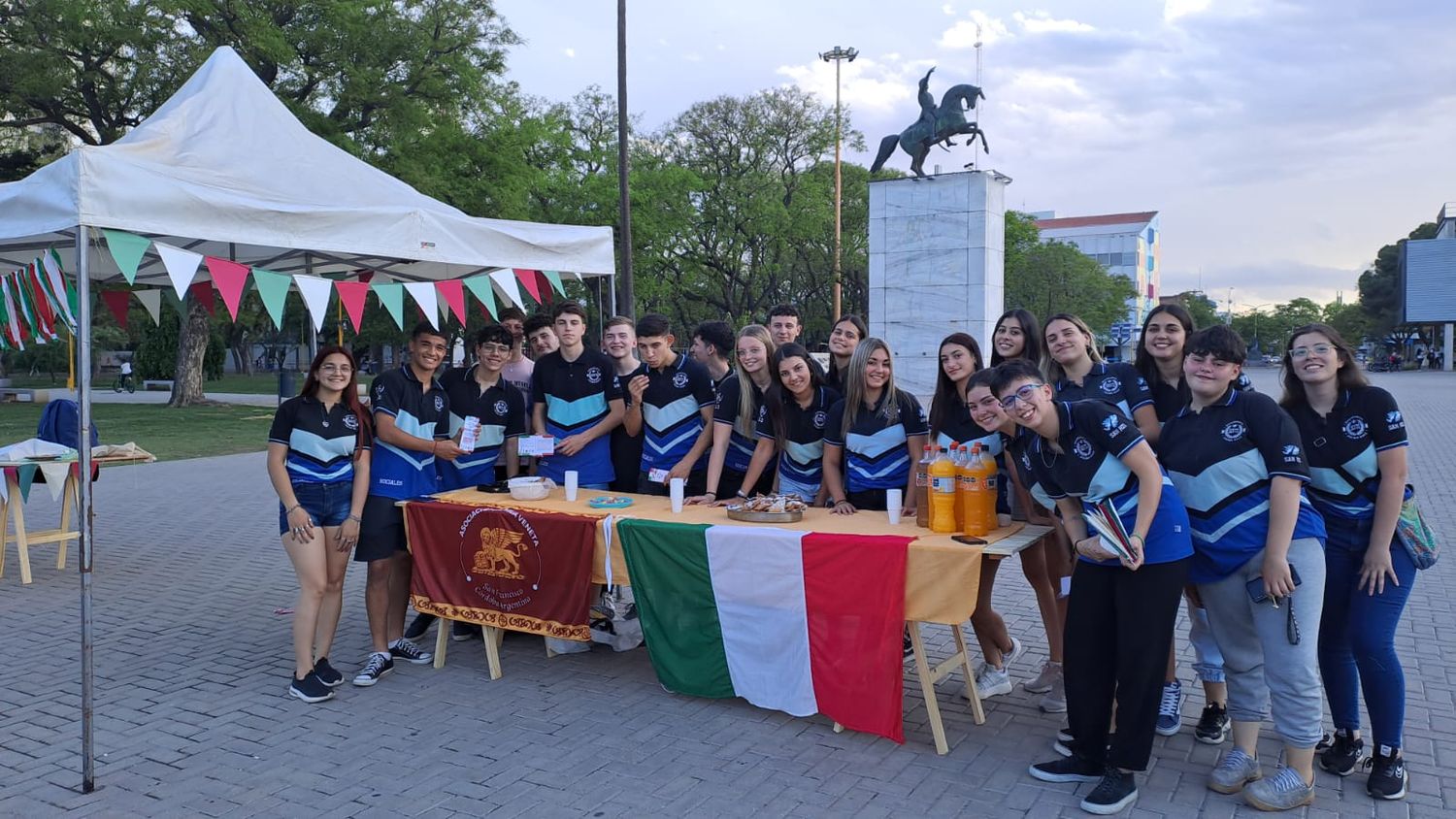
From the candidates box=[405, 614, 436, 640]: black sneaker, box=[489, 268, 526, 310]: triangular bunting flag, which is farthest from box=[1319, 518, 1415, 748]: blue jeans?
box=[405, 614, 436, 640]: black sneaker

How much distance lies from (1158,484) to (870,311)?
18.1m

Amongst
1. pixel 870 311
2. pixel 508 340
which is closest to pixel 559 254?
pixel 508 340

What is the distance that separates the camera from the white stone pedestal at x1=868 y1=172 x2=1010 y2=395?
769 inches

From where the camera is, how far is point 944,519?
12.5ft

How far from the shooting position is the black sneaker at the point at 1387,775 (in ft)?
10.6

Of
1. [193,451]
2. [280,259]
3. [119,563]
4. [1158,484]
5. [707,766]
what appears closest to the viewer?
[1158,484]

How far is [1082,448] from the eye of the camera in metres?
3.12

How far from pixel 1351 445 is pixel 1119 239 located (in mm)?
108449

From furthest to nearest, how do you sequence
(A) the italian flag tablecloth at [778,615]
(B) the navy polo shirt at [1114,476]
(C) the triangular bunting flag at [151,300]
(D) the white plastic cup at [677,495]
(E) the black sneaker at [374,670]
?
(C) the triangular bunting flag at [151,300]
(E) the black sneaker at [374,670]
(D) the white plastic cup at [677,495]
(A) the italian flag tablecloth at [778,615]
(B) the navy polo shirt at [1114,476]

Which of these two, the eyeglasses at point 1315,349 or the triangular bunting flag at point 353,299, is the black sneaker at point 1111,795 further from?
the triangular bunting flag at point 353,299

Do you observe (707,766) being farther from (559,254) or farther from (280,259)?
(280,259)

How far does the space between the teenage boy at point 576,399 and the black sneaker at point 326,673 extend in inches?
56.7

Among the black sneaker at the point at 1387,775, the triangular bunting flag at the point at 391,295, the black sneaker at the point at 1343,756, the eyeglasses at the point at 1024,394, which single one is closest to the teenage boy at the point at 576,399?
the triangular bunting flag at the point at 391,295

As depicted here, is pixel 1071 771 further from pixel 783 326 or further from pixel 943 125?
pixel 943 125
